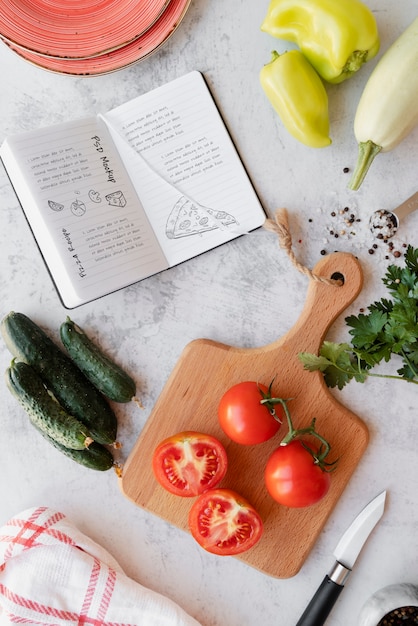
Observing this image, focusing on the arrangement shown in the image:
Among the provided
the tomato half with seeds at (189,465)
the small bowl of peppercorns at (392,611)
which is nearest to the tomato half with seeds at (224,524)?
the tomato half with seeds at (189,465)

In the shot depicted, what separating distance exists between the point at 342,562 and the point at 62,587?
0.54 m

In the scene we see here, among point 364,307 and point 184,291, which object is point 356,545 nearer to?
point 364,307

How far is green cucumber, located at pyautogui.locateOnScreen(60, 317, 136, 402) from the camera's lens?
111cm

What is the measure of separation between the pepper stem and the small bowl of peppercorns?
763mm

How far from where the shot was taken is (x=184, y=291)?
3.83ft

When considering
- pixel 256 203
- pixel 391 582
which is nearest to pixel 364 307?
pixel 256 203

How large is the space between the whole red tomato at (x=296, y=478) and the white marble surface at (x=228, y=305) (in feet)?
0.51

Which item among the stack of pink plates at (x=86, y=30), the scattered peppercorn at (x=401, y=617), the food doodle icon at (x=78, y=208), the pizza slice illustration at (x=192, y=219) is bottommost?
the scattered peppercorn at (x=401, y=617)

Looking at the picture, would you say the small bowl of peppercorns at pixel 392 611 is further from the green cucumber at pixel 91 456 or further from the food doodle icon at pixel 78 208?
the food doodle icon at pixel 78 208

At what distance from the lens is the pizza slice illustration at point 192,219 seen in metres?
1.14

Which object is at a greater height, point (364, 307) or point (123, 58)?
point (123, 58)

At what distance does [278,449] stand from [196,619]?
1.37 feet

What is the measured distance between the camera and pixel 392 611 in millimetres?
1054

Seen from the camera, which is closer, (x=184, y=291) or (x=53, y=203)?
(x=53, y=203)
